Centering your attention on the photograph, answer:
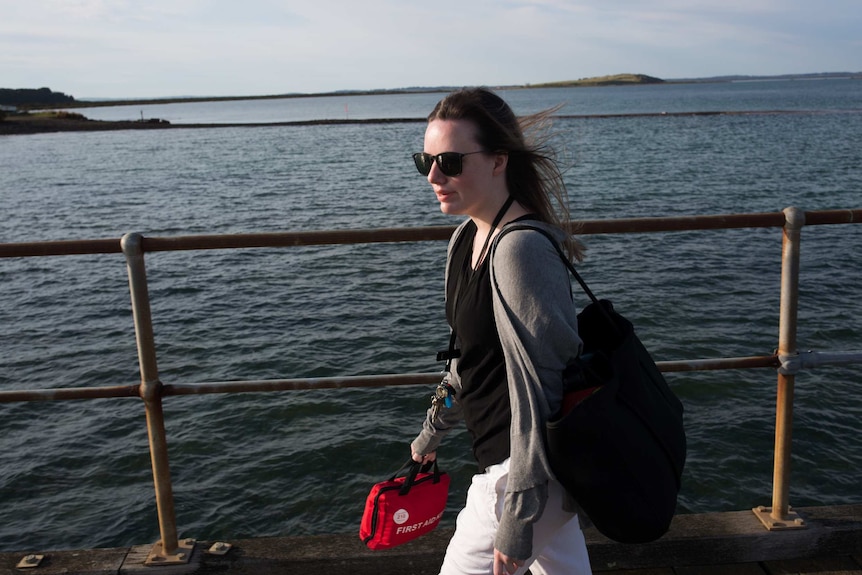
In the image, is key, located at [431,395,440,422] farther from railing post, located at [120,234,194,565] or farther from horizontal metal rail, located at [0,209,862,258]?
railing post, located at [120,234,194,565]

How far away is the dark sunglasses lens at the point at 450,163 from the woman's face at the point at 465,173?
1 centimetres

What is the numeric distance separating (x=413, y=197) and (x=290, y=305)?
14.6 m

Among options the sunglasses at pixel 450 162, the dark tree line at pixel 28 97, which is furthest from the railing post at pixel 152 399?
the dark tree line at pixel 28 97

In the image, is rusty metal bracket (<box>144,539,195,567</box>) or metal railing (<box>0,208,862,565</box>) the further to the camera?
rusty metal bracket (<box>144,539,195,567</box>)

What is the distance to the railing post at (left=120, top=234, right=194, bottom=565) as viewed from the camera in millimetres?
2844

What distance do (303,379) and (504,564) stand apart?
1164 millimetres

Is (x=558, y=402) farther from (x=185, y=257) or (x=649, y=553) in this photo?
(x=185, y=257)

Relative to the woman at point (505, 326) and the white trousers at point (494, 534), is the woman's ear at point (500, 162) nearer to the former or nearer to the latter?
the woman at point (505, 326)

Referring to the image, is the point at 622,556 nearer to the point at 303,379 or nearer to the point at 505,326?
the point at 303,379

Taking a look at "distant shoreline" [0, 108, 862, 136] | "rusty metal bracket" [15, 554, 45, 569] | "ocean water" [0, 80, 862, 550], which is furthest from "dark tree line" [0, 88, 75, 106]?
"rusty metal bracket" [15, 554, 45, 569]

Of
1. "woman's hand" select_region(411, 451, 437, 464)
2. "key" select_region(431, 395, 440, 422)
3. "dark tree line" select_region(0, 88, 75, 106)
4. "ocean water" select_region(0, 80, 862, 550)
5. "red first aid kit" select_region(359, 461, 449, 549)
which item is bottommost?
"ocean water" select_region(0, 80, 862, 550)

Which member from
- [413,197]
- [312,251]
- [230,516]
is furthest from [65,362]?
[413,197]

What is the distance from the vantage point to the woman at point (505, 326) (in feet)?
6.20

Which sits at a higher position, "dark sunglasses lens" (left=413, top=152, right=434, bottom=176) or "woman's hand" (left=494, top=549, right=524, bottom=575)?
"dark sunglasses lens" (left=413, top=152, right=434, bottom=176)
